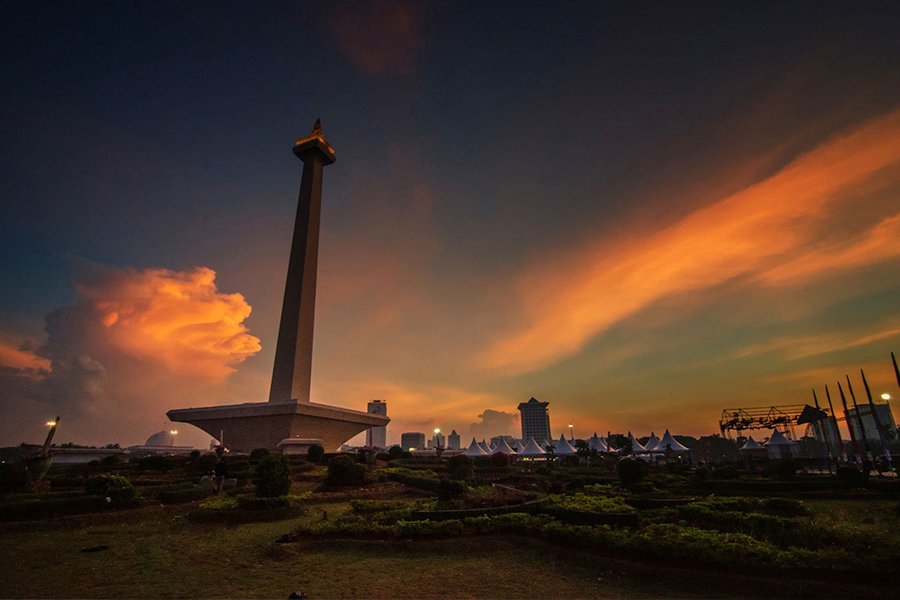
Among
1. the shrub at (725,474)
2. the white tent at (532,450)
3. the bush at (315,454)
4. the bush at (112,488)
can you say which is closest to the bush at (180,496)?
the bush at (112,488)

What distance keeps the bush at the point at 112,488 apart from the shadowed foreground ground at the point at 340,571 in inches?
109

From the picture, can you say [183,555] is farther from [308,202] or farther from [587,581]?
[308,202]

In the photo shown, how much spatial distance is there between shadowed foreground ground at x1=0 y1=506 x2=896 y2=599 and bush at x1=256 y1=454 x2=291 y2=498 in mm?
3411

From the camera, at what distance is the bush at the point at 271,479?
14.8 m

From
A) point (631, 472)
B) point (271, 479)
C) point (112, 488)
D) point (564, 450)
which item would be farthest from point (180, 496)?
point (564, 450)

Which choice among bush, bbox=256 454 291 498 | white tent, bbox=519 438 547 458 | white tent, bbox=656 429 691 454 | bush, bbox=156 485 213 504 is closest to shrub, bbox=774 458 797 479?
white tent, bbox=656 429 691 454

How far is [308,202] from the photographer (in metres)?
53.6

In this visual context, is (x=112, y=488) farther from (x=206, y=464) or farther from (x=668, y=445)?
(x=668, y=445)

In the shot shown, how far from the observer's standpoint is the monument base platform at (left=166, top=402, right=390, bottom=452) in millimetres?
45938

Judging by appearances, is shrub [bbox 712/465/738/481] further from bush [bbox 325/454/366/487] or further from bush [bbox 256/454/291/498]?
bush [bbox 256/454/291/498]

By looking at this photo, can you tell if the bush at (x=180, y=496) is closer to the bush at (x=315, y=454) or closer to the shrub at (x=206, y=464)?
the shrub at (x=206, y=464)

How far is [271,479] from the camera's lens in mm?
14828

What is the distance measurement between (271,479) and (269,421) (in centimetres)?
3538

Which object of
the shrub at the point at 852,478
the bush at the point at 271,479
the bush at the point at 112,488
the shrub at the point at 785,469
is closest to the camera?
the bush at the point at 112,488
